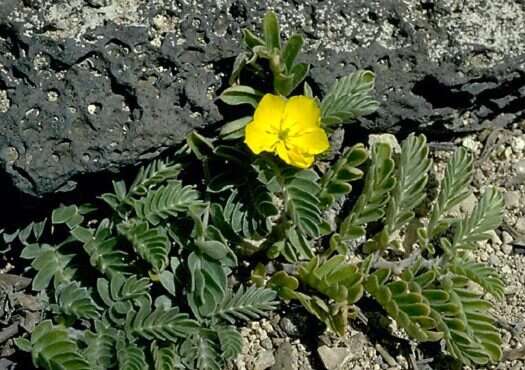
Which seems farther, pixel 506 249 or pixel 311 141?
pixel 506 249

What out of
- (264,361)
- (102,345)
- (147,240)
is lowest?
(264,361)

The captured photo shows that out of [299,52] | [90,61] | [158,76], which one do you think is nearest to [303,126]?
[299,52]

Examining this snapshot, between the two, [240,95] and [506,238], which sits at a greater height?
[240,95]

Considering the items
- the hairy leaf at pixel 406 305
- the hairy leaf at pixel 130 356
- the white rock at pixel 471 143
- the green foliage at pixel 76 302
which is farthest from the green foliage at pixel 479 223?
the green foliage at pixel 76 302

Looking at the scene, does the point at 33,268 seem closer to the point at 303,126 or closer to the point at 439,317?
the point at 303,126

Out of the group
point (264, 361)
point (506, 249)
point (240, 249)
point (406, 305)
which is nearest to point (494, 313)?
point (506, 249)

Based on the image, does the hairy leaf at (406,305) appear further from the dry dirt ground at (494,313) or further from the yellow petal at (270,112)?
the yellow petal at (270,112)

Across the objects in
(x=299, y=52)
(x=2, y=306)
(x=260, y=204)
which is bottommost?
(x=2, y=306)

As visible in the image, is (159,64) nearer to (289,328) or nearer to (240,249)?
(240,249)
